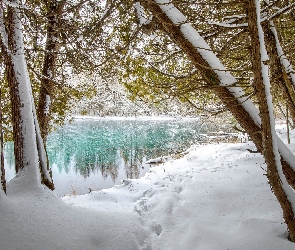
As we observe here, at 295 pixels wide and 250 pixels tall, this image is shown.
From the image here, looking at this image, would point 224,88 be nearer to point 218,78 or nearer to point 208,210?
point 218,78

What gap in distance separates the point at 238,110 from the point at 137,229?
2.57 metres

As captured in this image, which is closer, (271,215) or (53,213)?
(53,213)

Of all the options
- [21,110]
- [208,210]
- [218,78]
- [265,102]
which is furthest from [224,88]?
[21,110]

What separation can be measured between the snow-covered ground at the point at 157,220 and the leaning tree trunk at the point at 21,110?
1.15 feet

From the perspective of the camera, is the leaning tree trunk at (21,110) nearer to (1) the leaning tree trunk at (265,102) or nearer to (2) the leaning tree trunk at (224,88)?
(2) the leaning tree trunk at (224,88)

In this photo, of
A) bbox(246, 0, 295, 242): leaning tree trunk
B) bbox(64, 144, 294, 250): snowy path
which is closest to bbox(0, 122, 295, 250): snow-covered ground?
bbox(64, 144, 294, 250): snowy path

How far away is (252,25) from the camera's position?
232cm

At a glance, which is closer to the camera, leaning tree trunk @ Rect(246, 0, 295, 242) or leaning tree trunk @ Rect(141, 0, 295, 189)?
leaning tree trunk @ Rect(246, 0, 295, 242)

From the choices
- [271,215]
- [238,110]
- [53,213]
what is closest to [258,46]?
[238,110]

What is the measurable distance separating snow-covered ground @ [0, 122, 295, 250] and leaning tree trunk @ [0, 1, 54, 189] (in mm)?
352

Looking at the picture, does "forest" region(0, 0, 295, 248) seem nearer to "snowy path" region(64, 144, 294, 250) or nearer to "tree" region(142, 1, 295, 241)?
"tree" region(142, 1, 295, 241)

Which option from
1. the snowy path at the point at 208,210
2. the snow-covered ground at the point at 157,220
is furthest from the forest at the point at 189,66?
the snowy path at the point at 208,210

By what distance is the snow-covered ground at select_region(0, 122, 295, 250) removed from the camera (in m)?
2.77

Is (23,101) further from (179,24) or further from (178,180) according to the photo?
(178,180)
